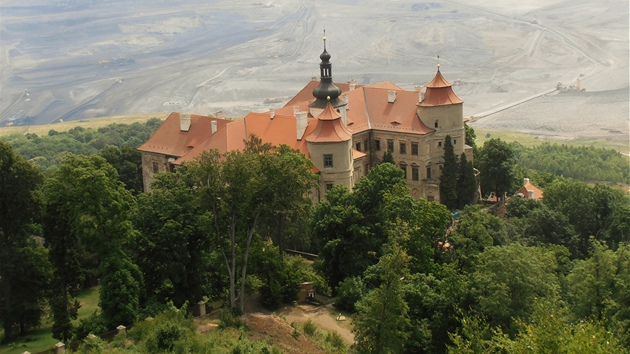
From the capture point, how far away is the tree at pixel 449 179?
194ft

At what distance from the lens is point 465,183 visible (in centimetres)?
5997

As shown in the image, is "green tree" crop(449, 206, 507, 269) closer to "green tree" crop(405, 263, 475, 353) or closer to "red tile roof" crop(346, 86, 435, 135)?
"green tree" crop(405, 263, 475, 353)

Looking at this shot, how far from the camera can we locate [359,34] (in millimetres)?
191750

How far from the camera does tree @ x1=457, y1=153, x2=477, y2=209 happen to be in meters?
59.9

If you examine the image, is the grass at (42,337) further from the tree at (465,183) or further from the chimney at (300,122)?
the tree at (465,183)

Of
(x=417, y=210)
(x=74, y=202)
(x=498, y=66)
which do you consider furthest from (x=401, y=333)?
(x=498, y=66)

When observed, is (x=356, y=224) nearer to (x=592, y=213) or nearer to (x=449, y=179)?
(x=449, y=179)

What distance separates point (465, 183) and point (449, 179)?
1.39m

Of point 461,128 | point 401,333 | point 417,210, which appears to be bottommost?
point 401,333

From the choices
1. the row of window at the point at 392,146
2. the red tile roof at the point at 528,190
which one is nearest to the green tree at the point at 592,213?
the red tile roof at the point at 528,190

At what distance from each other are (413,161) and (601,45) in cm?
12853

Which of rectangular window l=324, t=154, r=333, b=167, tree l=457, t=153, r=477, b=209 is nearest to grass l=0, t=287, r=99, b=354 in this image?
rectangular window l=324, t=154, r=333, b=167

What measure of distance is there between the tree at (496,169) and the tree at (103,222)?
97.6ft

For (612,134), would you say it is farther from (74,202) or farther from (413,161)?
(74,202)
